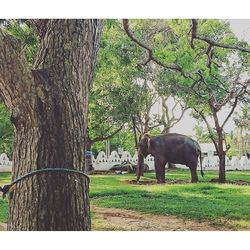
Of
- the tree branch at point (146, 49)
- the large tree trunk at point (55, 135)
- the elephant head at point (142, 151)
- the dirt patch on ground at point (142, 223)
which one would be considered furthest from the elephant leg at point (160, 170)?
the large tree trunk at point (55, 135)

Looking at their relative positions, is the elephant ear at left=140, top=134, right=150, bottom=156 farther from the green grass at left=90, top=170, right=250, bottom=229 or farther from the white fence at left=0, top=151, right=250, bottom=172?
the green grass at left=90, top=170, right=250, bottom=229

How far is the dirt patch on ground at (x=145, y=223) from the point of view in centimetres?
266

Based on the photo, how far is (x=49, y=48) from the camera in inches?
74.0

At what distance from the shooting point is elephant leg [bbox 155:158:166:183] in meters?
2.80

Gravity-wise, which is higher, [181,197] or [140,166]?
[140,166]

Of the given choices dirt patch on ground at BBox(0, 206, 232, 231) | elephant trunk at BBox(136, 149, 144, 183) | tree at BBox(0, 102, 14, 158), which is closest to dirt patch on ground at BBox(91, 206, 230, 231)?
dirt patch on ground at BBox(0, 206, 232, 231)

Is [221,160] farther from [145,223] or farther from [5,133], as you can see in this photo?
[5,133]

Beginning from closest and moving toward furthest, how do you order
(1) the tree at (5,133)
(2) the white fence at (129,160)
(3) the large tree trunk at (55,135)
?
(3) the large tree trunk at (55,135), (1) the tree at (5,133), (2) the white fence at (129,160)

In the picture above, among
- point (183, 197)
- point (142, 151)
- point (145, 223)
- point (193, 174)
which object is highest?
point (142, 151)

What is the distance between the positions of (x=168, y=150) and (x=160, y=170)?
0.47 feet

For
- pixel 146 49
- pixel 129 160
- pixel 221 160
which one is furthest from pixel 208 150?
pixel 146 49

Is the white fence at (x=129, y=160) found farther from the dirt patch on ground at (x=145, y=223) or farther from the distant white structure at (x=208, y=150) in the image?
the dirt patch on ground at (x=145, y=223)

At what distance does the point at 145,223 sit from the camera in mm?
2670

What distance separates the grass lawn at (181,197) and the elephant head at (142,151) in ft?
0.14
